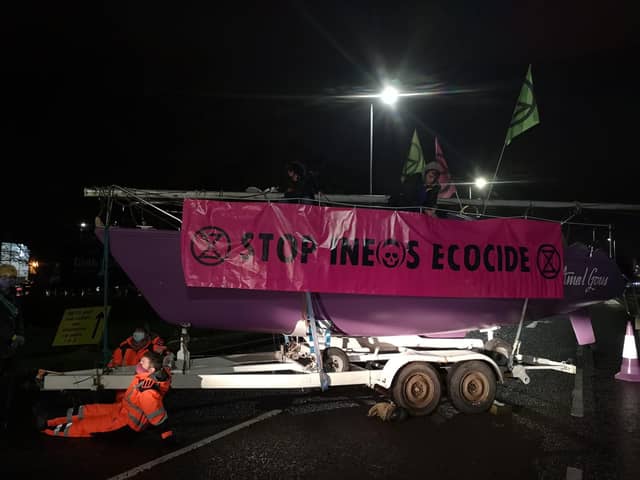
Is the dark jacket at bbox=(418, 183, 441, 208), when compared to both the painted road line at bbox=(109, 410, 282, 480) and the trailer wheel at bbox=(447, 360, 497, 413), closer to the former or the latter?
the trailer wheel at bbox=(447, 360, 497, 413)

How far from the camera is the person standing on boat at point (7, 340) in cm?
612

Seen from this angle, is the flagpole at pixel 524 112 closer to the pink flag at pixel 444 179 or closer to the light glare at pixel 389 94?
the light glare at pixel 389 94

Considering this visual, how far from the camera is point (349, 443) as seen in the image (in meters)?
5.70

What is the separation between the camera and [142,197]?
6.98 meters

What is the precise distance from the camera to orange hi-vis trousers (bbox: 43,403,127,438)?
575cm

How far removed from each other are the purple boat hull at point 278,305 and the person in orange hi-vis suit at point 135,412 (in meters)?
1.03

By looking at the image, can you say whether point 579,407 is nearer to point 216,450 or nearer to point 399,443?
point 399,443

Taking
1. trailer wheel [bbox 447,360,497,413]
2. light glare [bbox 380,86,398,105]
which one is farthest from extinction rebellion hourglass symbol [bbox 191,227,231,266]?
light glare [bbox 380,86,398,105]

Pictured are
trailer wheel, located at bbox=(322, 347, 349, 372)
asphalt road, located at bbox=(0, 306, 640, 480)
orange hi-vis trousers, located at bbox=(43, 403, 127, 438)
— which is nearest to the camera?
asphalt road, located at bbox=(0, 306, 640, 480)

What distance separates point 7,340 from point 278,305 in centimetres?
308

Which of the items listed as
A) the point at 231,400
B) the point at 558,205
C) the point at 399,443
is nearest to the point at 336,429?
the point at 399,443

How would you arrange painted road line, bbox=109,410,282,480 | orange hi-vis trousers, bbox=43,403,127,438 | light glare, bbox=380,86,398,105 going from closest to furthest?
painted road line, bbox=109,410,282,480 < orange hi-vis trousers, bbox=43,403,127,438 < light glare, bbox=380,86,398,105

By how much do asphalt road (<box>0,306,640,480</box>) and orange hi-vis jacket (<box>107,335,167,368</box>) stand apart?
853mm

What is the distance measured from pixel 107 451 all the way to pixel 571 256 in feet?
22.2
